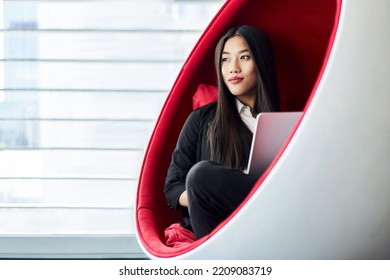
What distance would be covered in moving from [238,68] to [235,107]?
119 mm

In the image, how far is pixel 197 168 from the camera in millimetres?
1733

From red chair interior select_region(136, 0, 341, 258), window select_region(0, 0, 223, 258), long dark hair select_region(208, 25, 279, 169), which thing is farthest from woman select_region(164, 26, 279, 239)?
window select_region(0, 0, 223, 258)

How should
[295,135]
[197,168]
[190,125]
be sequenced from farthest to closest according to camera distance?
1. [190,125]
2. [197,168]
3. [295,135]

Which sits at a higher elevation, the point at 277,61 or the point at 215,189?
the point at 277,61

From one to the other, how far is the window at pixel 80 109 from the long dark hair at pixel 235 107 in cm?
84

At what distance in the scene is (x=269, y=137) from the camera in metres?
1.71

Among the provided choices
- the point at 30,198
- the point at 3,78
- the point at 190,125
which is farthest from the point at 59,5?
the point at 190,125

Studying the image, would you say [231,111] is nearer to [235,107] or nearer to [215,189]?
[235,107]

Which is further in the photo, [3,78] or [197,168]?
[3,78]

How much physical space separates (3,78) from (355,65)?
172 cm

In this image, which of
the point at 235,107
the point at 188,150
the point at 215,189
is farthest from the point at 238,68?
the point at 215,189

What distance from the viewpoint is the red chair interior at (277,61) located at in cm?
211

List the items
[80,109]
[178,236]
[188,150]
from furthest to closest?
[80,109], [188,150], [178,236]
